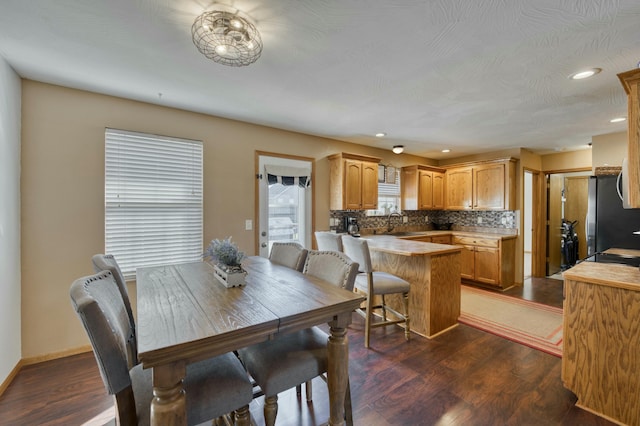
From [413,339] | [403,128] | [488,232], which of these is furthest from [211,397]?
[488,232]

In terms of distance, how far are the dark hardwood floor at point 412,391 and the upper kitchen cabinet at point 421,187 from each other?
9.65 ft

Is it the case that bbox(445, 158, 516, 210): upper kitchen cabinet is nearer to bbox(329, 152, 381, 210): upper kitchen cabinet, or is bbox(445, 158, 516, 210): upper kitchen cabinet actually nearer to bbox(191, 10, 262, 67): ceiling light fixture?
bbox(329, 152, 381, 210): upper kitchen cabinet

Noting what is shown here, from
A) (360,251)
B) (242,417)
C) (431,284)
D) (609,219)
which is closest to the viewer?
(242,417)

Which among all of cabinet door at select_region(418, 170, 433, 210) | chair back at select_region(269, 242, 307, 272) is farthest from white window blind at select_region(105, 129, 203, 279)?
cabinet door at select_region(418, 170, 433, 210)

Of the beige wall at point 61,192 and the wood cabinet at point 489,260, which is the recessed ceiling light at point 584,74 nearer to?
the wood cabinet at point 489,260

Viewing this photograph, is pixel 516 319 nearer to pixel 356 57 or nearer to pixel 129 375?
pixel 356 57

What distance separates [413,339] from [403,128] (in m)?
2.65

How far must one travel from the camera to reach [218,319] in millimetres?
1180

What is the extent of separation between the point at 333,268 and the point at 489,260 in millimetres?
3946

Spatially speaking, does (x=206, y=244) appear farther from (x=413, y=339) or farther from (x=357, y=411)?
(x=413, y=339)

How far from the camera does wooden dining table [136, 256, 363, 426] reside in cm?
97

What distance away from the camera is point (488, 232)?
5.19 metres

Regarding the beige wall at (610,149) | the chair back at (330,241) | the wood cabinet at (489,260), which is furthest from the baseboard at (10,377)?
the beige wall at (610,149)

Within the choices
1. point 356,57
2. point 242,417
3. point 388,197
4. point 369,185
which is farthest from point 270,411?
point 388,197
